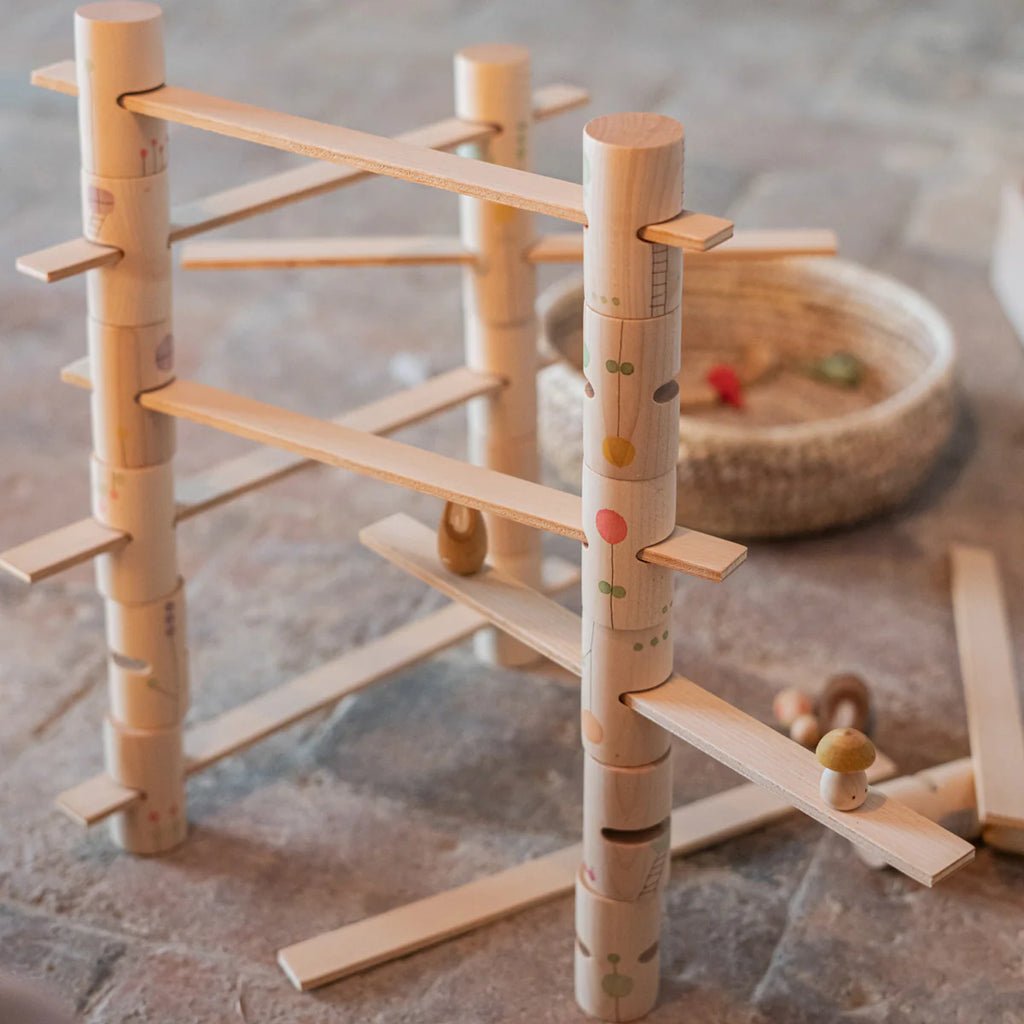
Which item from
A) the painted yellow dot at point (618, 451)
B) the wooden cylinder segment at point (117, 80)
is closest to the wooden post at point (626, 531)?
the painted yellow dot at point (618, 451)

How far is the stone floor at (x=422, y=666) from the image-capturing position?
56.7 inches

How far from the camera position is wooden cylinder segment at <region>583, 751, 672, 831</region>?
4.02ft

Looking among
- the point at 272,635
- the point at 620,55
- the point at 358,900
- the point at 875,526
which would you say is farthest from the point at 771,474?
the point at 620,55

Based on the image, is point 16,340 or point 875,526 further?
point 16,340

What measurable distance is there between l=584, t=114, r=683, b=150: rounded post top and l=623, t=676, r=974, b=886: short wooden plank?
1.39 ft

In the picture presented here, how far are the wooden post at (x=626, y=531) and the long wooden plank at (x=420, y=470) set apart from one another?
0.09ft

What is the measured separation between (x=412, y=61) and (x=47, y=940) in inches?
108

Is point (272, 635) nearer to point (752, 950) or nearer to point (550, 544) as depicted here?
point (550, 544)

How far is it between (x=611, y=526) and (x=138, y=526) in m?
0.51

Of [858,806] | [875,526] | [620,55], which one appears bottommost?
[875,526]

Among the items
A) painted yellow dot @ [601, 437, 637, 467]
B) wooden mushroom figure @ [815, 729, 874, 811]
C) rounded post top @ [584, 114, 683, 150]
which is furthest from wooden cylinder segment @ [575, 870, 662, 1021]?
rounded post top @ [584, 114, 683, 150]

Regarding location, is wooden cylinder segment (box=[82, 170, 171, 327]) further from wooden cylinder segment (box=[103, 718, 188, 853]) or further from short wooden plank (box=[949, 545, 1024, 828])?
short wooden plank (box=[949, 545, 1024, 828])

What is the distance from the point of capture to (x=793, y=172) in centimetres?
313

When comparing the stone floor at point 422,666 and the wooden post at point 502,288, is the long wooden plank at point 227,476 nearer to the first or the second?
the wooden post at point 502,288
